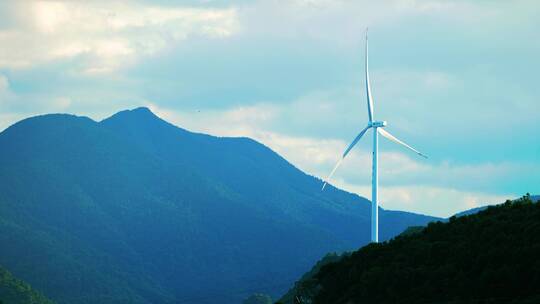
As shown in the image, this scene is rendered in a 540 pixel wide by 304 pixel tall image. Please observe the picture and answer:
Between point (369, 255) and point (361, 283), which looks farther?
point (369, 255)

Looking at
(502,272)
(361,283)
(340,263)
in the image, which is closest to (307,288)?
(340,263)

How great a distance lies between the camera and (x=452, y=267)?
359 feet

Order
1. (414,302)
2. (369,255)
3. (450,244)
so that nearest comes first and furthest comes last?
1. (414,302)
2. (450,244)
3. (369,255)

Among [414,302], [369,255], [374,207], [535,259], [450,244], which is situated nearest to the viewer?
[535,259]

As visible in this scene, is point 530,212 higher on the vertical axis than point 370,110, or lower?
lower

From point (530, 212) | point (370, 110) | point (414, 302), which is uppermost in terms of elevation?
point (370, 110)

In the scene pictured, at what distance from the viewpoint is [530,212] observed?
392 ft

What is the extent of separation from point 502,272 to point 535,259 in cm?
296

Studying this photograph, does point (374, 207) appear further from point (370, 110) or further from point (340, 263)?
point (340, 263)

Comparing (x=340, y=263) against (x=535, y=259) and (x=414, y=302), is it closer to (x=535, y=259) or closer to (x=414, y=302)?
(x=414, y=302)

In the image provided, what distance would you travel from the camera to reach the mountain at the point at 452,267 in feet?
324

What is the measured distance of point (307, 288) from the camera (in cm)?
13675

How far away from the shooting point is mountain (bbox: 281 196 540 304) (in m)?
98.7

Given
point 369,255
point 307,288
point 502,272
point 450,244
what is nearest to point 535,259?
point 502,272
